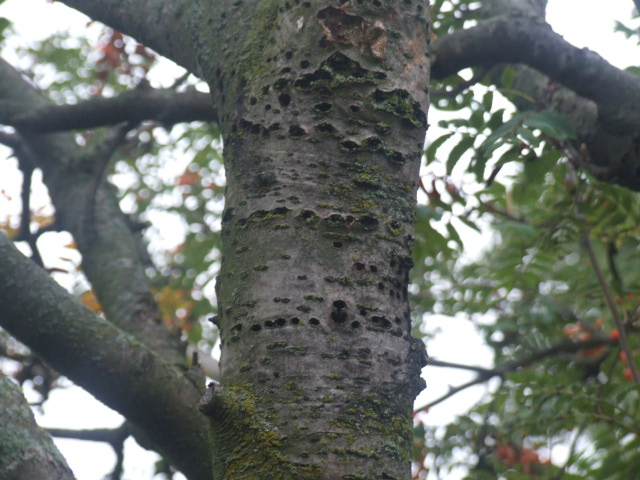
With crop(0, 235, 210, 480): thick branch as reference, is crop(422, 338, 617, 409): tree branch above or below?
above

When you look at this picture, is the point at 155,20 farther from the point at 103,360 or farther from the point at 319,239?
the point at 319,239

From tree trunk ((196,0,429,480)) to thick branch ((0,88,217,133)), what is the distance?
1.26 meters

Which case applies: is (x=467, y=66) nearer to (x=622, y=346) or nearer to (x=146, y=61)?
(x=622, y=346)

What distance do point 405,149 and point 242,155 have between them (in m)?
0.37

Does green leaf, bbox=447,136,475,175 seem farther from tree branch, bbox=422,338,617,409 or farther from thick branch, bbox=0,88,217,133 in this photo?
tree branch, bbox=422,338,617,409

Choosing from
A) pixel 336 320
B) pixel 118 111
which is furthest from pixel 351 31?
pixel 118 111

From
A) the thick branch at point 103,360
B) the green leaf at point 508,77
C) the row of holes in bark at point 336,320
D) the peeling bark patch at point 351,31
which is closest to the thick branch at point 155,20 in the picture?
the peeling bark patch at point 351,31

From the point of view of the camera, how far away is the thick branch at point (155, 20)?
2254mm

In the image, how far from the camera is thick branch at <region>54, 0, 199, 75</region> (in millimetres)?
2254

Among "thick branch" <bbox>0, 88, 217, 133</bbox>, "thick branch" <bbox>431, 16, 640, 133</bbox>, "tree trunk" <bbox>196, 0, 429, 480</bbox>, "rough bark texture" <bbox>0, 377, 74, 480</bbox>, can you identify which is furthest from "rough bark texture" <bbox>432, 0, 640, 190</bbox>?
"rough bark texture" <bbox>0, 377, 74, 480</bbox>

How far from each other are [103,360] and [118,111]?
4.86 feet

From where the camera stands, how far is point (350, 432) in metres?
1.38

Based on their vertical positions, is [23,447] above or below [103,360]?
below

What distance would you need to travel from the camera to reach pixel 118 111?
330 cm
